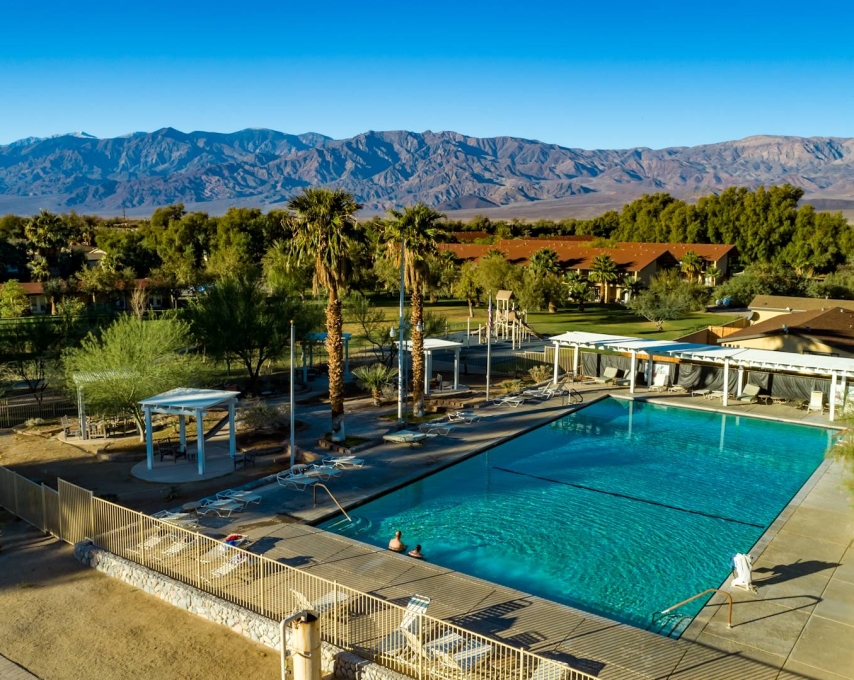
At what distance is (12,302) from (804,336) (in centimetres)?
5973

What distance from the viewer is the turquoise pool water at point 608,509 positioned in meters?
16.7

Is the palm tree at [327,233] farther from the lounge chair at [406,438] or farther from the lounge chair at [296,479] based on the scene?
the lounge chair at [296,479]

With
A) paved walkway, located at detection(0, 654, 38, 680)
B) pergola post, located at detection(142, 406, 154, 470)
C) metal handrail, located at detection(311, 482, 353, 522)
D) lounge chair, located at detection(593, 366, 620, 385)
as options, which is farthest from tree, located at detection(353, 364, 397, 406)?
paved walkway, located at detection(0, 654, 38, 680)

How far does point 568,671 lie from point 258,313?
25.9m

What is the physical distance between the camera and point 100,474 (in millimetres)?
22984

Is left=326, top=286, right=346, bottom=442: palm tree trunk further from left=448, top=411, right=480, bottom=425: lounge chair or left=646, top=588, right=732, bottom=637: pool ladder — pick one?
left=646, top=588, right=732, bottom=637: pool ladder

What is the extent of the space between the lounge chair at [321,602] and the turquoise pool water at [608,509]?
4050 millimetres

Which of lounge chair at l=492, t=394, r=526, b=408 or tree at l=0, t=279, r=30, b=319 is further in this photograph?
tree at l=0, t=279, r=30, b=319

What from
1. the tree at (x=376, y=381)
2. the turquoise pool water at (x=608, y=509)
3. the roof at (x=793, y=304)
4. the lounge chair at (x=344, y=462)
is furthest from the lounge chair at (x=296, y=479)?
the roof at (x=793, y=304)

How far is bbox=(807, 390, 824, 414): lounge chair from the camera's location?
3212 cm

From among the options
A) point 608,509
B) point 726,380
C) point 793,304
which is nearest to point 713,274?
point 793,304

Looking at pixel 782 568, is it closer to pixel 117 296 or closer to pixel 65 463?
pixel 65 463

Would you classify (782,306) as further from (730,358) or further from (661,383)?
(730,358)

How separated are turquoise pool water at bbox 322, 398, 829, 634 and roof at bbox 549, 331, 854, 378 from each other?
3.47m
